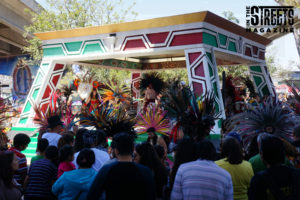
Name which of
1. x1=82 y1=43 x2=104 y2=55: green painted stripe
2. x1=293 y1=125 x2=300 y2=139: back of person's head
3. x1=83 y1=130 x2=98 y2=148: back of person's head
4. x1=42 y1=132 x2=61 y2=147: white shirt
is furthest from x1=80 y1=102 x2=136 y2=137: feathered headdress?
x1=82 y1=43 x2=104 y2=55: green painted stripe

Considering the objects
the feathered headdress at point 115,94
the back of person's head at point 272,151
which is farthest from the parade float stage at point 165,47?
the back of person's head at point 272,151

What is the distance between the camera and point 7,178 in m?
2.83

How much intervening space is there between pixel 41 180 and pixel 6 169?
720mm

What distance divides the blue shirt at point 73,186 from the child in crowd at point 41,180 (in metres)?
0.49

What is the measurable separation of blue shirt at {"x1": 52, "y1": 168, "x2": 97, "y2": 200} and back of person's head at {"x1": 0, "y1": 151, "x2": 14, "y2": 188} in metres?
0.46

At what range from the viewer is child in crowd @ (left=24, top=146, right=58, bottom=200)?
346 cm

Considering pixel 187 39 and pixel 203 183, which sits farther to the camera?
pixel 187 39

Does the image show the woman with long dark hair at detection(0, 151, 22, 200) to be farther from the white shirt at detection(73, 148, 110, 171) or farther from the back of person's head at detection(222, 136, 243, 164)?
the back of person's head at detection(222, 136, 243, 164)

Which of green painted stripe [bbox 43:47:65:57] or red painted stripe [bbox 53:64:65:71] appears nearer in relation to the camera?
green painted stripe [bbox 43:47:65:57]

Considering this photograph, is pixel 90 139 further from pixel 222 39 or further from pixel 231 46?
pixel 231 46

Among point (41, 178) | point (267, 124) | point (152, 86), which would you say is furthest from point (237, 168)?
point (152, 86)

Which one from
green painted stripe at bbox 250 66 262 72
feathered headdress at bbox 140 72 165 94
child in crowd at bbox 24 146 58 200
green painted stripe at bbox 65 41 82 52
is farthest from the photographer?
green painted stripe at bbox 250 66 262 72

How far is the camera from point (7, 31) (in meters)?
25.4

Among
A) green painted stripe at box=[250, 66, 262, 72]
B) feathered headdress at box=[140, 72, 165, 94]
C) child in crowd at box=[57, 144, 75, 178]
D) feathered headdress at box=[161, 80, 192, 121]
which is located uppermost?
green painted stripe at box=[250, 66, 262, 72]
